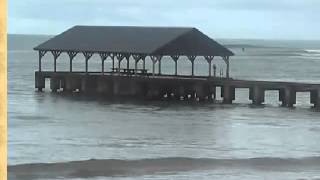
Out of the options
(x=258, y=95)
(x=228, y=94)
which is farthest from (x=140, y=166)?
(x=228, y=94)

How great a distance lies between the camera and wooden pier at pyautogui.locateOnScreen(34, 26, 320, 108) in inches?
1798

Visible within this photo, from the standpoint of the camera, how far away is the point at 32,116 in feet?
117

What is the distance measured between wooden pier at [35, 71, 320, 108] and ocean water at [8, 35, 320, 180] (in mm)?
1183

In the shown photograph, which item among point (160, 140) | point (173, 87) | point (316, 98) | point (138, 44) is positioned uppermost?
point (138, 44)

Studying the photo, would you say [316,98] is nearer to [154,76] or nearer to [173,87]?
[173,87]

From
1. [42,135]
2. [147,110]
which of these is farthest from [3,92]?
[147,110]

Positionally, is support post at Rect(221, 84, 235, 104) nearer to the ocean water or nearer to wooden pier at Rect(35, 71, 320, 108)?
wooden pier at Rect(35, 71, 320, 108)

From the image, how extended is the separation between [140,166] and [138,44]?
35.9 meters

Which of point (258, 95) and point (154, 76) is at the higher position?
point (154, 76)

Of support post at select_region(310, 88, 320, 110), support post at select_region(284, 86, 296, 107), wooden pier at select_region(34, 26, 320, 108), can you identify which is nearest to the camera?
support post at select_region(310, 88, 320, 110)

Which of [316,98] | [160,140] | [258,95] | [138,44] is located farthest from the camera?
[138,44]

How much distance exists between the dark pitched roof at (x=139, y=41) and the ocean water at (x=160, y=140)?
5593 millimetres

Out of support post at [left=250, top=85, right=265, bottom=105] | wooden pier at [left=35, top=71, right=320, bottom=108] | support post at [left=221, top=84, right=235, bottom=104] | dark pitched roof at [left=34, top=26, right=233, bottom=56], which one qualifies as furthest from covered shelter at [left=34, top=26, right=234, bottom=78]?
support post at [left=250, top=85, right=265, bottom=105]

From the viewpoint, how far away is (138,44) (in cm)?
5306
